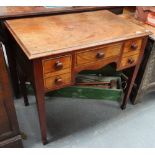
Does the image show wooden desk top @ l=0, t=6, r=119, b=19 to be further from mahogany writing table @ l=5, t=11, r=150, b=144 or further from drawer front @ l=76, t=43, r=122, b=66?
drawer front @ l=76, t=43, r=122, b=66

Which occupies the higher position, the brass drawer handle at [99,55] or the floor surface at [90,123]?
the brass drawer handle at [99,55]

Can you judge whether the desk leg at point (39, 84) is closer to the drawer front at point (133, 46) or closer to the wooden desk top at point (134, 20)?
the drawer front at point (133, 46)

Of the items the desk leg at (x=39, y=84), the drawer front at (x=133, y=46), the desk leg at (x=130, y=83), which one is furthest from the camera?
the desk leg at (x=130, y=83)

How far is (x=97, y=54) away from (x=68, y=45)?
0.20m

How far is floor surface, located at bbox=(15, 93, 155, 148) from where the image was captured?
1407 mm

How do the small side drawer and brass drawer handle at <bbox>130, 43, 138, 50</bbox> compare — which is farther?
brass drawer handle at <bbox>130, 43, 138, 50</bbox>

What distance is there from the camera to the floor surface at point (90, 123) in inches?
55.4

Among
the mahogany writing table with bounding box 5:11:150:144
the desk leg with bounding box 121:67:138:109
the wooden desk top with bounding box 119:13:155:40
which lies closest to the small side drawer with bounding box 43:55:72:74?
the mahogany writing table with bounding box 5:11:150:144

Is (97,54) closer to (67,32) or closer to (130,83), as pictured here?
(67,32)

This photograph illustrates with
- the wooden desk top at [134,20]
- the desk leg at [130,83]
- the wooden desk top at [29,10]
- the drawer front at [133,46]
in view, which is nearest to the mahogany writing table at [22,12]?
the wooden desk top at [29,10]

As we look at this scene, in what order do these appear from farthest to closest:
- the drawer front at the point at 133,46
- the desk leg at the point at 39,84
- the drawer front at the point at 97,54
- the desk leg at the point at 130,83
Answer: the desk leg at the point at 130,83
the drawer front at the point at 133,46
the drawer front at the point at 97,54
the desk leg at the point at 39,84

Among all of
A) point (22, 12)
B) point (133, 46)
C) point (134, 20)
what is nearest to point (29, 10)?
point (22, 12)

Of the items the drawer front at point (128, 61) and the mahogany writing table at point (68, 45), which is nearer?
the mahogany writing table at point (68, 45)
